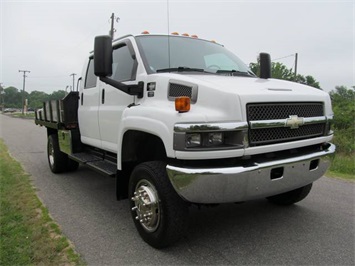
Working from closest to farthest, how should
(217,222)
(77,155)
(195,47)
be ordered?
(217,222) → (195,47) → (77,155)

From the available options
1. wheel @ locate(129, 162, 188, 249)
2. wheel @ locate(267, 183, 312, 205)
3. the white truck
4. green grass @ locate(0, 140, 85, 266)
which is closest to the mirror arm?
the white truck

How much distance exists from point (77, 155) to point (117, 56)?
1913 mm

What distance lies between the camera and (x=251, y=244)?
133 inches

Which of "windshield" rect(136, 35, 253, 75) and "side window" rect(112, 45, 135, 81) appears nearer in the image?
"windshield" rect(136, 35, 253, 75)

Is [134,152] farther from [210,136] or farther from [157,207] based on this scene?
[210,136]

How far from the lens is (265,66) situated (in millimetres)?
4434

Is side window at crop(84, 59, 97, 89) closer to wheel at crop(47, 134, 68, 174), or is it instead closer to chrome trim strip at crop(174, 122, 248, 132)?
wheel at crop(47, 134, 68, 174)

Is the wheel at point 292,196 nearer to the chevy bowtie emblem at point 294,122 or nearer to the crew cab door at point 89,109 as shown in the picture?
the chevy bowtie emblem at point 294,122

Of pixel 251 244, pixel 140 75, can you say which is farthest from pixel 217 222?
pixel 140 75

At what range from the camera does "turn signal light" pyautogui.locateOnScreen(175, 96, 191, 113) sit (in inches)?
111

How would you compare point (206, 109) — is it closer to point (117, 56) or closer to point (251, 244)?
point (251, 244)

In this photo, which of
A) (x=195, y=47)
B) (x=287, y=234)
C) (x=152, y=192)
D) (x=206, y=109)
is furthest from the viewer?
(x=195, y=47)

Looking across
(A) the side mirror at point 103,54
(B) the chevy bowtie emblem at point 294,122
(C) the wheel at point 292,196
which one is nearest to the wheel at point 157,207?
(A) the side mirror at point 103,54

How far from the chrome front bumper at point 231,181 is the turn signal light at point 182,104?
1.67 ft
